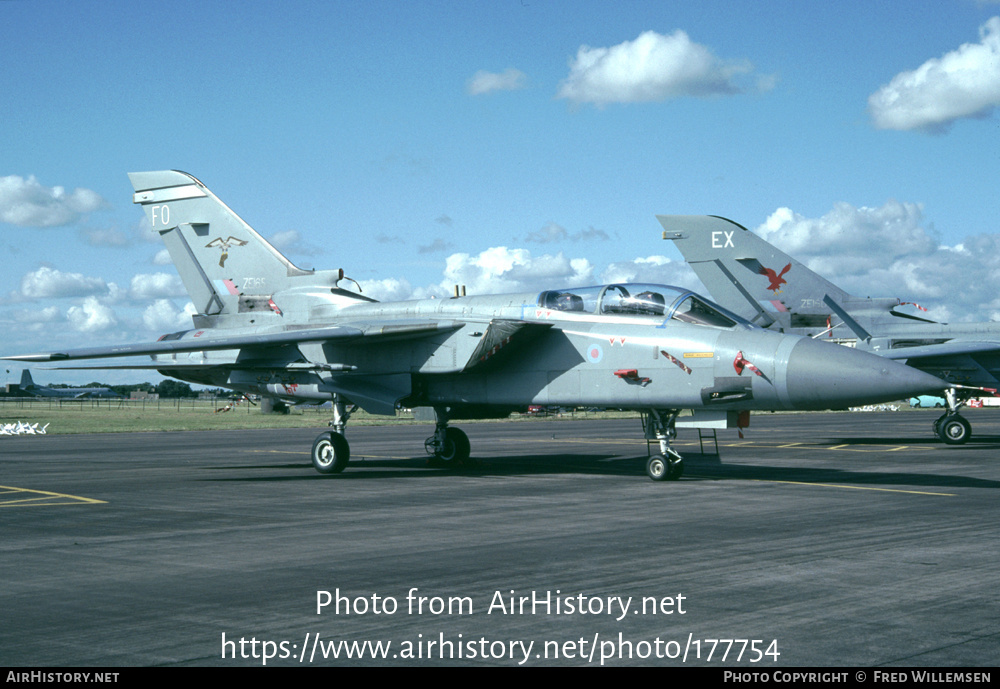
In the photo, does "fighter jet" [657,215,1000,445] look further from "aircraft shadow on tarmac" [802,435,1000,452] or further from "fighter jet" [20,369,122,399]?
"fighter jet" [20,369,122,399]

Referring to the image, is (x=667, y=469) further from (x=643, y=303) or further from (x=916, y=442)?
(x=916, y=442)

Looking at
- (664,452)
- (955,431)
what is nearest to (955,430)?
(955,431)

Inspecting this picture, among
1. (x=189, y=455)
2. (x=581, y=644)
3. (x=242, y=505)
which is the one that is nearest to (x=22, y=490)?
(x=242, y=505)

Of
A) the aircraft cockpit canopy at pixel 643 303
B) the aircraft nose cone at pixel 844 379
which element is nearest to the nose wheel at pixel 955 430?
the aircraft cockpit canopy at pixel 643 303

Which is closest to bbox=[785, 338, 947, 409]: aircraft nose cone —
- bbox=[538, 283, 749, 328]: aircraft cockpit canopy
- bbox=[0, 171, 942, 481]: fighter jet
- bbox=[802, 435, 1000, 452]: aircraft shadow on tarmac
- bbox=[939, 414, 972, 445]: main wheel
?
bbox=[0, 171, 942, 481]: fighter jet

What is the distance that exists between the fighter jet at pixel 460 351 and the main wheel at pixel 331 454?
0.03 metres

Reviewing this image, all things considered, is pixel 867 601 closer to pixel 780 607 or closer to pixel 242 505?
pixel 780 607

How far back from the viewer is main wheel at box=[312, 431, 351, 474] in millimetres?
17734

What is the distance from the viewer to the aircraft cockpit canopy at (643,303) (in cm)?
1481

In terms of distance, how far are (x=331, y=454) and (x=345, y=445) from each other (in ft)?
1.13

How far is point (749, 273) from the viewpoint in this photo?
1123 inches

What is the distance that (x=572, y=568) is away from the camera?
788 cm

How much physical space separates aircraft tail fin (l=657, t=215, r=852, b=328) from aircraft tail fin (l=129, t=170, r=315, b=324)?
1339 cm

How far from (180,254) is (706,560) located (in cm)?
1611
